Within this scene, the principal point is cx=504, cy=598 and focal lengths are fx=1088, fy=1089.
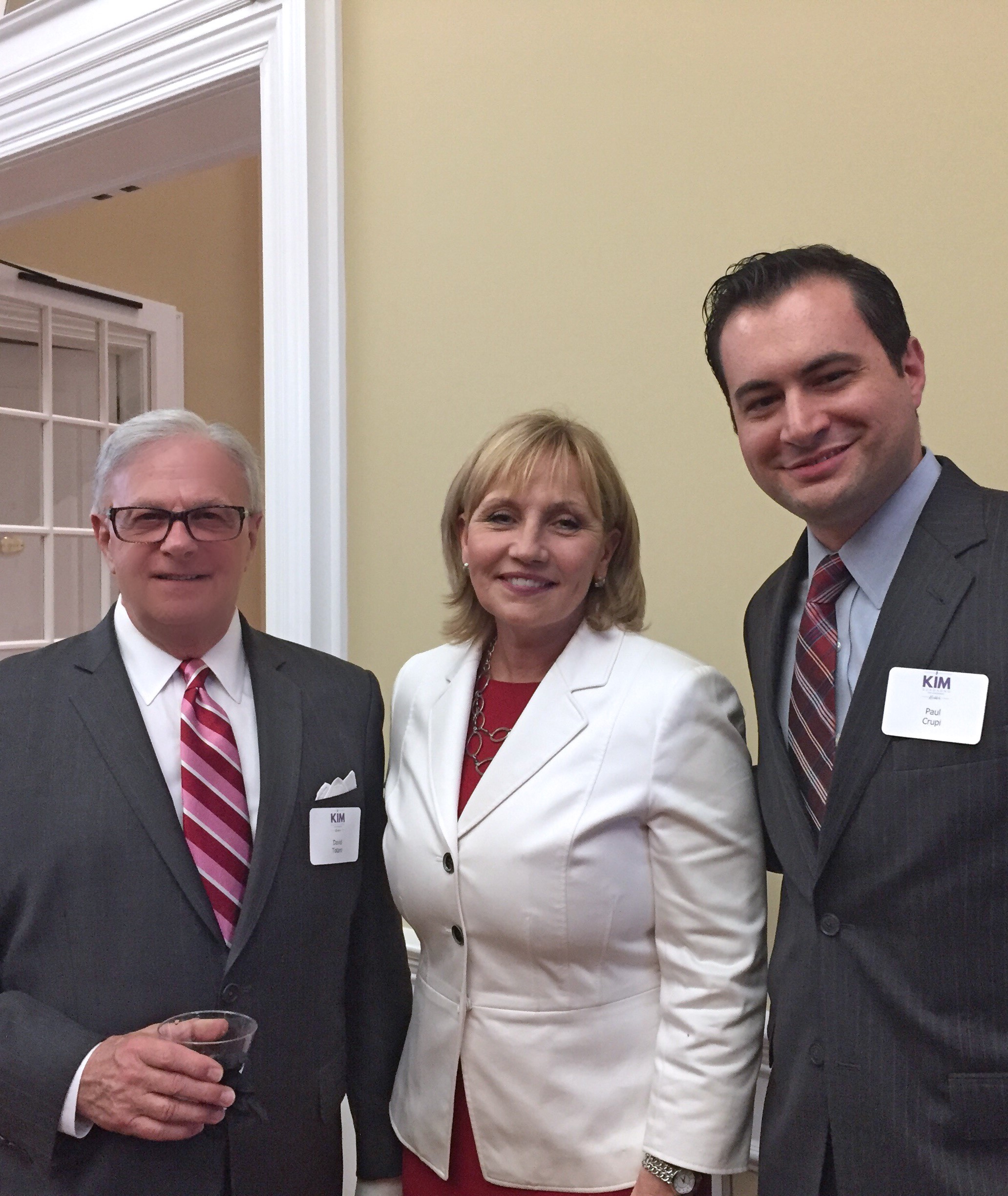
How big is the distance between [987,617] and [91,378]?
5176mm

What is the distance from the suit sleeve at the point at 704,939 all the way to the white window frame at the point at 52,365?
172 inches

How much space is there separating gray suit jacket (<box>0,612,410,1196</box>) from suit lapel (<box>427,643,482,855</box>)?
6.1 inches

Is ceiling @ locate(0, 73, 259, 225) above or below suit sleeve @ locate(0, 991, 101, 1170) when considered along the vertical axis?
above

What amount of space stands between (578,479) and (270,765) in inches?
27.1

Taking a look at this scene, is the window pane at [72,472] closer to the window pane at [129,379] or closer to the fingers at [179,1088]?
the window pane at [129,379]

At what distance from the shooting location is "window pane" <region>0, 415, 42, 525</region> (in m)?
5.30

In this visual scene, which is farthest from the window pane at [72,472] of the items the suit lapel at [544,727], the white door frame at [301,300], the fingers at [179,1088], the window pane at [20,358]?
the fingers at [179,1088]

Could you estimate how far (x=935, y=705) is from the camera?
1.37 m

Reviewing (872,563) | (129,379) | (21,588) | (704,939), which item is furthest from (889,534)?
(129,379)

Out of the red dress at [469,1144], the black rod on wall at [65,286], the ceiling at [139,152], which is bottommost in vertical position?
the red dress at [469,1144]

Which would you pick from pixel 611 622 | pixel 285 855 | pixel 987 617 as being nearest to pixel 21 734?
pixel 285 855

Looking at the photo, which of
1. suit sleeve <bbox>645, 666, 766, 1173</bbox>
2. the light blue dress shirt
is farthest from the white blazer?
the light blue dress shirt

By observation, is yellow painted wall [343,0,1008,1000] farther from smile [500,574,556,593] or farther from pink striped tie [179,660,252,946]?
pink striped tie [179,660,252,946]

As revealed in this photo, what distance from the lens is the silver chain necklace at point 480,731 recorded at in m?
1.84
